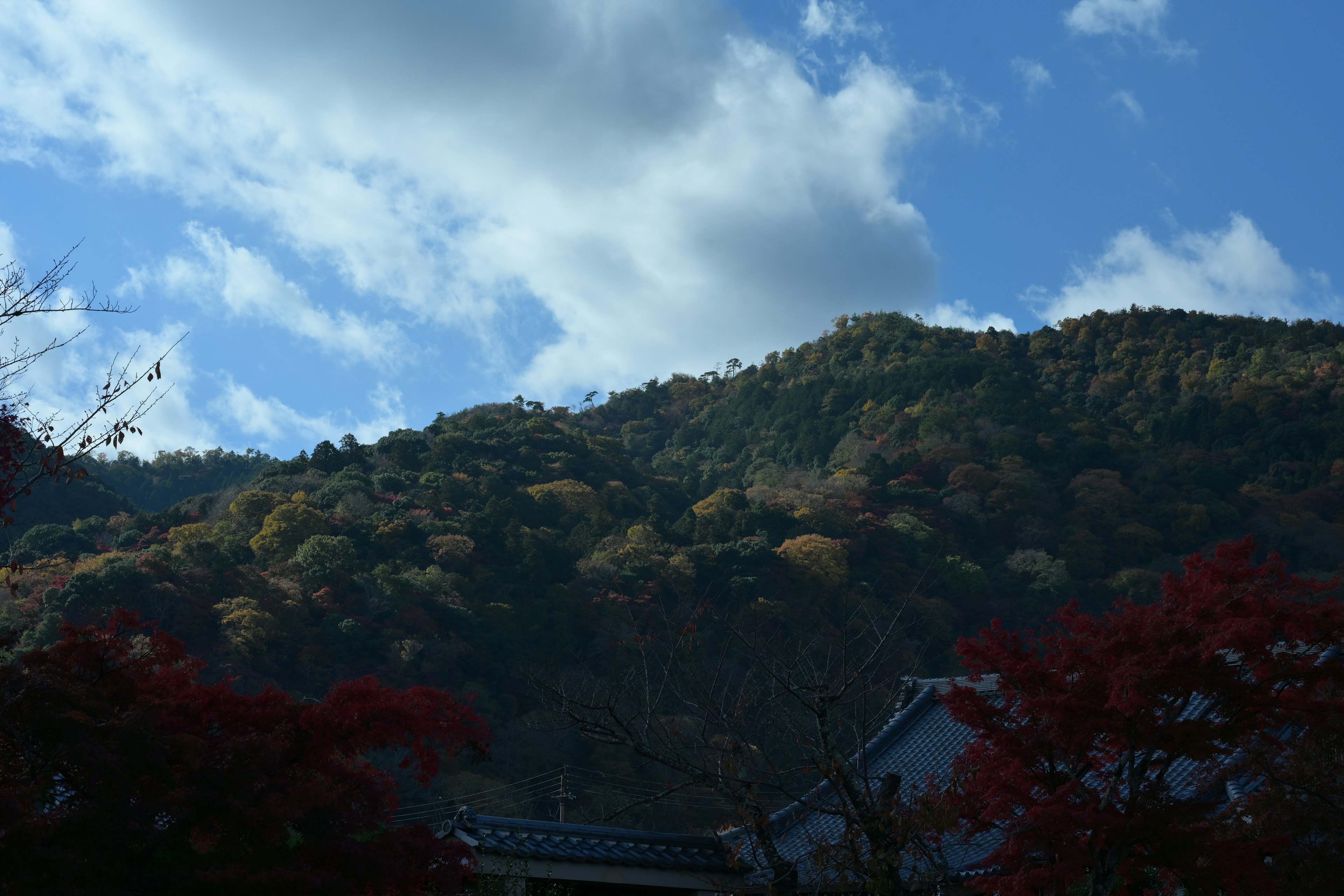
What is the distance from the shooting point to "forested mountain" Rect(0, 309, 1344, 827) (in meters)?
22.5

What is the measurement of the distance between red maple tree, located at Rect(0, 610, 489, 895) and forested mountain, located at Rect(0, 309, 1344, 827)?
12979 millimetres

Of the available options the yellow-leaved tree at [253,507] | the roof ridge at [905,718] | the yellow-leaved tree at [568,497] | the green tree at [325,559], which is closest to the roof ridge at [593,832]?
the roof ridge at [905,718]

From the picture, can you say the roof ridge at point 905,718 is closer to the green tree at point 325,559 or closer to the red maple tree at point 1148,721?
the red maple tree at point 1148,721

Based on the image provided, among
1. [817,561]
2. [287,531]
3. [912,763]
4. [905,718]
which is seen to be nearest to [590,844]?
[912,763]

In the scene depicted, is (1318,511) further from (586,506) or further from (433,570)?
(433,570)

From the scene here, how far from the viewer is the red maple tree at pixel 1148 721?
202 inches

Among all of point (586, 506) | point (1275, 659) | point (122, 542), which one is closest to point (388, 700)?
point (1275, 659)

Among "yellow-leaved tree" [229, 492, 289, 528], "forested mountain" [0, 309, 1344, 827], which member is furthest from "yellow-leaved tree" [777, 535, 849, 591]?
"yellow-leaved tree" [229, 492, 289, 528]

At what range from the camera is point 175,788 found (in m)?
4.38

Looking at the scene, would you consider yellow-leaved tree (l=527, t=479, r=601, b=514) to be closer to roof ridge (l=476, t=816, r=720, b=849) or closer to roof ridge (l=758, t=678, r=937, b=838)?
roof ridge (l=758, t=678, r=937, b=838)

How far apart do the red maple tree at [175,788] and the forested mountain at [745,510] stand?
12979 mm

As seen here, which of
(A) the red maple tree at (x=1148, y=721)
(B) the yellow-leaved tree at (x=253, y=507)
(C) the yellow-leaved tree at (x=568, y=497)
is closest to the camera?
(A) the red maple tree at (x=1148, y=721)

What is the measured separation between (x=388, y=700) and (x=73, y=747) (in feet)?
4.88

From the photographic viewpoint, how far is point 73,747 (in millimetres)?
4203
